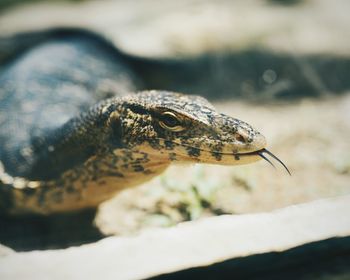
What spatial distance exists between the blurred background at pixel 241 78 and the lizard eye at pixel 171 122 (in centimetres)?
93

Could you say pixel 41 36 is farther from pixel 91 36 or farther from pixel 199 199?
pixel 199 199

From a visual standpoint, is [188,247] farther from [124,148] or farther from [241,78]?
[241,78]

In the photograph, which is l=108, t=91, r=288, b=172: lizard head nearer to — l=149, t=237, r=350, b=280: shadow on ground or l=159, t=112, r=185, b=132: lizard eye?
l=159, t=112, r=185, b=132: lizard eye

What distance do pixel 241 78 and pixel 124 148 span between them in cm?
285

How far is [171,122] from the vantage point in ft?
9.02

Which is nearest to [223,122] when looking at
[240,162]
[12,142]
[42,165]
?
[240,162]

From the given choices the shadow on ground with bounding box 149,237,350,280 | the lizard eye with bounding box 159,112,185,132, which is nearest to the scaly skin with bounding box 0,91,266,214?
the lizard eye with bounding box 159,112,185,132

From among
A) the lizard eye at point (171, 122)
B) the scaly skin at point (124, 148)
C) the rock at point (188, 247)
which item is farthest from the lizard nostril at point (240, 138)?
the rock at point (188, 247)

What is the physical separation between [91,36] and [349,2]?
3653mm

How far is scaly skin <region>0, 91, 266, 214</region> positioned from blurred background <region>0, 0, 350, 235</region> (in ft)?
1.57

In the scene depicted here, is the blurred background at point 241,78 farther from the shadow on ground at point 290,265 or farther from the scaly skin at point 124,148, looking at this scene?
the shadow on ground at point 290,265

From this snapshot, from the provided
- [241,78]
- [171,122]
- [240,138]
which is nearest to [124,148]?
[171,122]

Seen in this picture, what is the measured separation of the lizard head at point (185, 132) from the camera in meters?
2.63

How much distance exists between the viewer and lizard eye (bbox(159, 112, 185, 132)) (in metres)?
2.73
